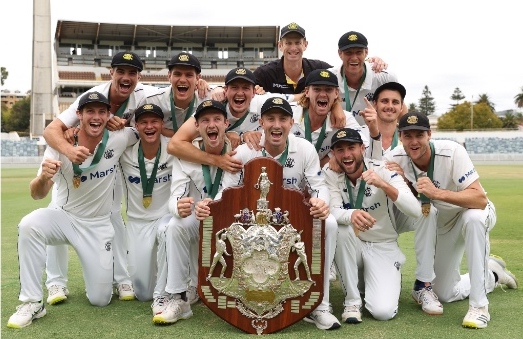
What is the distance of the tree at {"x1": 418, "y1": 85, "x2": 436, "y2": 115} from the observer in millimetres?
98494

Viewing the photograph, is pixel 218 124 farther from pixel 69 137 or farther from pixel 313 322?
pixel 313 322

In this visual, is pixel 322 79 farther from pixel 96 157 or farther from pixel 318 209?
pixel 96 157

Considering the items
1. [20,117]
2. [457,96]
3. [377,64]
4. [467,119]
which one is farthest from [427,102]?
[377,64]

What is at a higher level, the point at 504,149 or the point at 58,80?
the point at 58,80

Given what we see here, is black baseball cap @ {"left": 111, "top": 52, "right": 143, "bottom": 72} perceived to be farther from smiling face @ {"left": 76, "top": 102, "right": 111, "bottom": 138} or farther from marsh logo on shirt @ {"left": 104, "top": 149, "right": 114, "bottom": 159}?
marsh logo on shirt @ {"left": 104, "top": 149, "right": 114, "bottom": 159}

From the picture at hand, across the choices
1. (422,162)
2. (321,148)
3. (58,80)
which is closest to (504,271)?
(422,162)

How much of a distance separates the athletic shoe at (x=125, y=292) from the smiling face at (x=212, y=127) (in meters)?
1.79

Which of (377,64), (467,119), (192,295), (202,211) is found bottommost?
(192,295)

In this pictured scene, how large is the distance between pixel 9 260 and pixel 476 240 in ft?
19.1

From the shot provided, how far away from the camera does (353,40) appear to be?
5.71 metres

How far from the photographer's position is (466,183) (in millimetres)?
4754

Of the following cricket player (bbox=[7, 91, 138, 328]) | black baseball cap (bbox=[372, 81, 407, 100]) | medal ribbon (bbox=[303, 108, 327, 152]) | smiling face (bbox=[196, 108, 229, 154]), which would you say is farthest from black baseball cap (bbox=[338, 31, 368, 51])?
cricket player (bbox=[7, 91, 138, 328])

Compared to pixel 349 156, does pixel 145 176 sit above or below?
below

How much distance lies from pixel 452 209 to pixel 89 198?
355 centimetres
